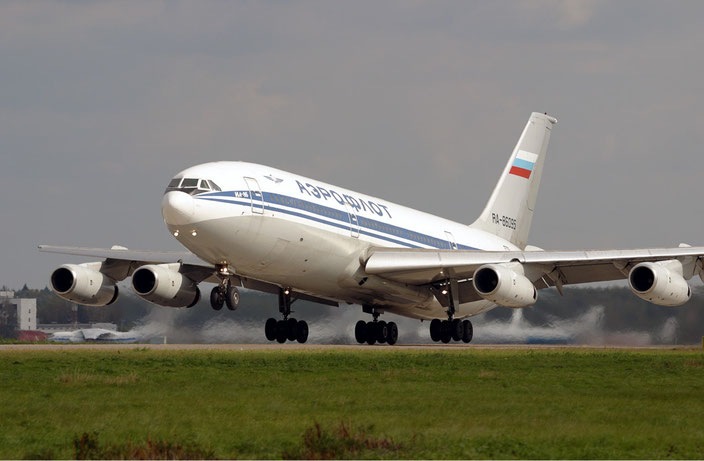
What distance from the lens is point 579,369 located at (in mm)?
24406

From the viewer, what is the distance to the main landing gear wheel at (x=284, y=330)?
38.8m

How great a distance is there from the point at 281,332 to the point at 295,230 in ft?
23.5

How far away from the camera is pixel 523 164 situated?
170ft

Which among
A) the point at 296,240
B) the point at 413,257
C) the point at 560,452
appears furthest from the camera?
the point at 413,257

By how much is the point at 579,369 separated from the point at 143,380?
9684 millimetres

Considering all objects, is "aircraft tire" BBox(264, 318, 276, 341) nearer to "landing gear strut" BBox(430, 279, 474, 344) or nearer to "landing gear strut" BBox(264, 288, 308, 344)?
"landing gear strut" BBox(264, 288, 308, 344)

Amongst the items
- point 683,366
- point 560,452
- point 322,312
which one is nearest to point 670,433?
point 560,452

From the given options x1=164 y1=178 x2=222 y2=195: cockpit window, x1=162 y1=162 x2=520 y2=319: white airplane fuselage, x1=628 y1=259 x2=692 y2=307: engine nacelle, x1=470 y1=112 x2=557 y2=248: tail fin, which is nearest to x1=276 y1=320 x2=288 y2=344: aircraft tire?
x1=162 y1=162 x2=520 y2=319: white airplane fuselage

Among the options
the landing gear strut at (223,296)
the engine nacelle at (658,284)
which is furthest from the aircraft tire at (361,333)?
the engine nacelle at (658,284)

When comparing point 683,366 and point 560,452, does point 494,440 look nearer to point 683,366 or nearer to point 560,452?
point 560,452

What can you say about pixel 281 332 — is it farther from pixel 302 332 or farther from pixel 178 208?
pixel 178 208

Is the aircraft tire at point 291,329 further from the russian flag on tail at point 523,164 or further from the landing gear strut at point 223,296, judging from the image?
the russian flag on tail at point 523,164

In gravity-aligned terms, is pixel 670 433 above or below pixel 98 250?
below

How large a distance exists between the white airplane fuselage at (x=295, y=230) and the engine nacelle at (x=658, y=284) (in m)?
7.61
